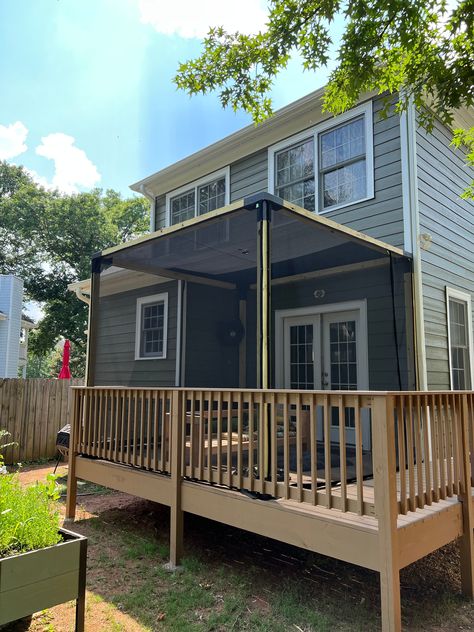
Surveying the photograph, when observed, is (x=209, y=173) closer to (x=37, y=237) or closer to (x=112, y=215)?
(x=37, y=237)

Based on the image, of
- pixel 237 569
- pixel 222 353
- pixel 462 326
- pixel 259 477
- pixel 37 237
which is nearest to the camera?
pixel 259 477

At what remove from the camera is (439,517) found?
9.39ft

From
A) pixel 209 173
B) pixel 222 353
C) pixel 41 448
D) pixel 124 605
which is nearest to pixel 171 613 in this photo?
pixel 124 605

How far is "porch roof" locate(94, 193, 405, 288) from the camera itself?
3.96 m

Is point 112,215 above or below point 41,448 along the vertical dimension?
above

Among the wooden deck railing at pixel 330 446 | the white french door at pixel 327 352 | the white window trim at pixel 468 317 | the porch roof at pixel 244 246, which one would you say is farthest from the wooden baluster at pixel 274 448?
the white window trim at pixel 468 317

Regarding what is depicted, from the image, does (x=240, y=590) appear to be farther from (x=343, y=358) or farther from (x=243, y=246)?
(x=343, y=358)

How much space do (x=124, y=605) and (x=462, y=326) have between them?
5404mm

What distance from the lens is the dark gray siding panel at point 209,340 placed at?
7.59 meters

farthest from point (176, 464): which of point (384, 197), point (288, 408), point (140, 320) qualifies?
point (140, 320)

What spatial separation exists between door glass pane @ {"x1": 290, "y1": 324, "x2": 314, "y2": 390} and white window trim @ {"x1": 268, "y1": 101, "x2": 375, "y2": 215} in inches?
69.0

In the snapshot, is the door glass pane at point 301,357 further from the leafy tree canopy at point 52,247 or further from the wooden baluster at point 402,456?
the leafy tree canopy at point 52,247

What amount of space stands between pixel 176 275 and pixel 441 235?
3.78 metres

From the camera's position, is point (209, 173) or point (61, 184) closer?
point (209, 173)
